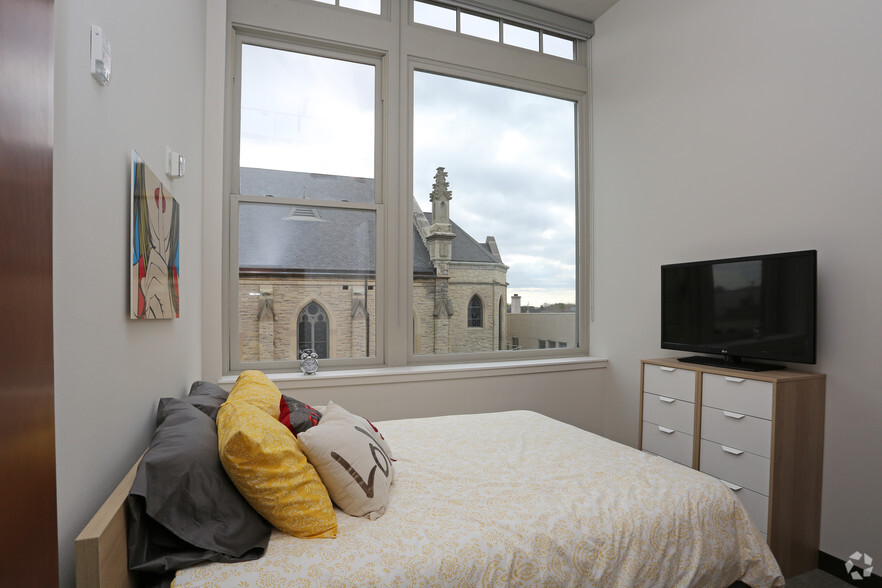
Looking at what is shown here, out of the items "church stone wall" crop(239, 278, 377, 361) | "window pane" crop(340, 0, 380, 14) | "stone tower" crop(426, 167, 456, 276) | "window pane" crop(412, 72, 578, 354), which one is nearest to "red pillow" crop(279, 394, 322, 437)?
"church stone wall" crop(239, 278, 377, 361)

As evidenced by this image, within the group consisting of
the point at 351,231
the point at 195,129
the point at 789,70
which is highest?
the point at 789,70

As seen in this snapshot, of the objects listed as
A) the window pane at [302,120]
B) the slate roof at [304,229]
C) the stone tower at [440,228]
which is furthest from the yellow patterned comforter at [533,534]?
the window pane at [302,120]

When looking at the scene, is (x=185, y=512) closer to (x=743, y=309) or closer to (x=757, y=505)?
(x=757, y=505)

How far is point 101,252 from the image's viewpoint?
115 cm

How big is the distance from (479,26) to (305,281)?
2.41 m

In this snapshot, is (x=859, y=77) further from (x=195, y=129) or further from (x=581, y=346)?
(x=195, y=129)

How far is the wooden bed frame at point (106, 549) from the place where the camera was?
87 cm

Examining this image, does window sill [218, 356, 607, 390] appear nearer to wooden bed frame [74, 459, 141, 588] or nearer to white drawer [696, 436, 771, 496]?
white drawer [696, 436, 771, 496]

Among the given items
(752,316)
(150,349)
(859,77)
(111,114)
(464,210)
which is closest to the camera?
(111,114)

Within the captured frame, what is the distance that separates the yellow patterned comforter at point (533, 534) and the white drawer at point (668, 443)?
37.3 inches

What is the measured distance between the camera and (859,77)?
2205 mm

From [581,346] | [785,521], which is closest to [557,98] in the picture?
[581,346]

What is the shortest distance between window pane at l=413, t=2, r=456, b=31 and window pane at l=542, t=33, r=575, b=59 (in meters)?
0.85

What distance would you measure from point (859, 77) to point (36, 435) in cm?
317
